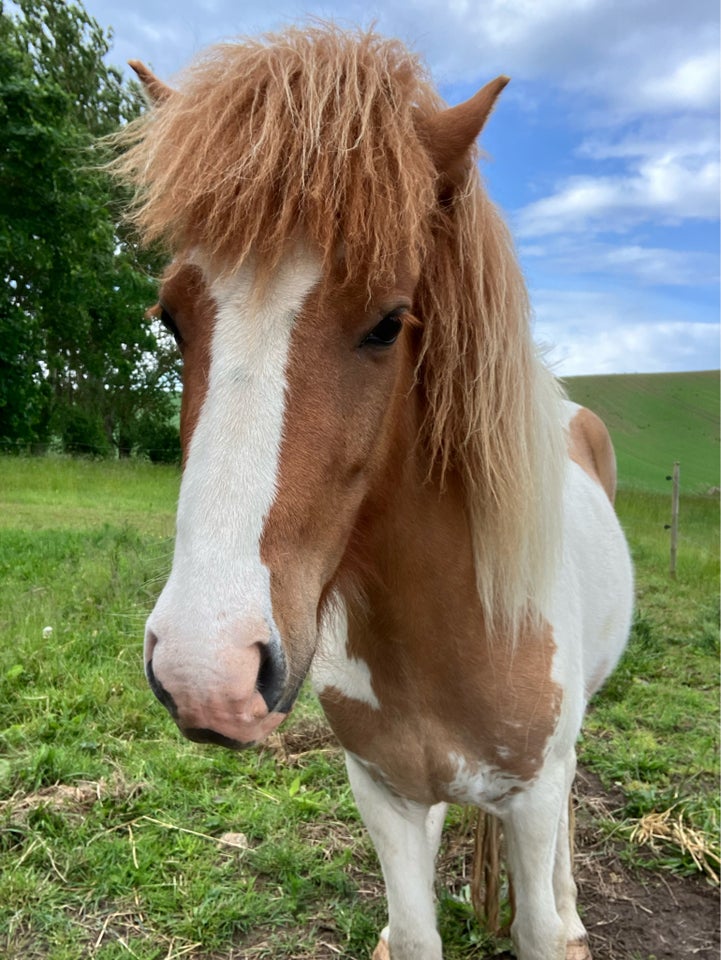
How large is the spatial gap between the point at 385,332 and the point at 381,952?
6.69ft

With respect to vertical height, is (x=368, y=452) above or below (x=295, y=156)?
below

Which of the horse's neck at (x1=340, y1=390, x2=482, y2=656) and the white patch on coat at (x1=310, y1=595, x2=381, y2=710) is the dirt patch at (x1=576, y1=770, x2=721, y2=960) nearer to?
the white patch on coat at (x1=310, y1=595, x2=381, y2=710)

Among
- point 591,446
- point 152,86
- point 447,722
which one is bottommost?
point 447,722

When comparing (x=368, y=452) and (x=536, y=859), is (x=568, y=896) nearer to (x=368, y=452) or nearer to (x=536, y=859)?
(x=536, y=859)

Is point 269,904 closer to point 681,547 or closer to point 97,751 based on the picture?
point 97,751

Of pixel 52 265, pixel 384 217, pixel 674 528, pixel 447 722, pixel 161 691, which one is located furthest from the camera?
pixel 52 265

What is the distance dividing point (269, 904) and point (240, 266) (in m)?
2.36

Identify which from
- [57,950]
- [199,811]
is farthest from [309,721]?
[57,950]

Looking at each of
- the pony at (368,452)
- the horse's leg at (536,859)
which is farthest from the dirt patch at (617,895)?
the pony at (368,452)

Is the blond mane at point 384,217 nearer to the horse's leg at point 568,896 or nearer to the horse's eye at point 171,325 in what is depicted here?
the horse's eye at point 171,325

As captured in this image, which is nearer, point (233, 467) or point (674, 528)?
point (233, 467)

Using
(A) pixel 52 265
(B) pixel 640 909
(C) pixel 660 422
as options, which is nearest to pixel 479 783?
(B) pixel 640 909

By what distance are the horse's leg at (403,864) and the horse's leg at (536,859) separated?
23 centimetres

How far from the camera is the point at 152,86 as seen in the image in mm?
1518
